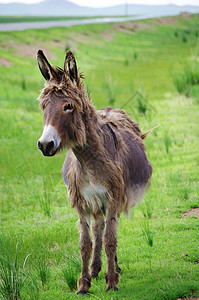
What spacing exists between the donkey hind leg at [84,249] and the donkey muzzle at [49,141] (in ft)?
3.24

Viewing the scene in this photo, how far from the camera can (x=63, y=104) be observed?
365 centimetres

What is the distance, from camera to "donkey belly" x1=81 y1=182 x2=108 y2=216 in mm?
4038

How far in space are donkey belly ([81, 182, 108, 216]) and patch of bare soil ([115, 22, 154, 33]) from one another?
84.1 feet

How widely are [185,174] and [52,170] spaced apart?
2.67 meters

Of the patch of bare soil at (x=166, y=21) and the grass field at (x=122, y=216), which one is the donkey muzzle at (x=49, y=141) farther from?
the patch of bare soil at (x=166, y=21)

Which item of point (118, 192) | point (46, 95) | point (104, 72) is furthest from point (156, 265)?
point (104, 72)

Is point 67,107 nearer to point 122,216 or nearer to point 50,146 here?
point 50,146

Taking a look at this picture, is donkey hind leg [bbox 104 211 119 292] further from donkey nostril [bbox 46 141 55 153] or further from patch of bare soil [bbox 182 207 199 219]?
patch of bare soil [bbox 182 207 199 219]

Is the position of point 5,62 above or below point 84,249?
above

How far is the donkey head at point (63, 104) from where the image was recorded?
3.57m

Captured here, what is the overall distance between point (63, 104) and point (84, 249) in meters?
1.47

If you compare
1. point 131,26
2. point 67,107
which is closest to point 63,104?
point 67,107

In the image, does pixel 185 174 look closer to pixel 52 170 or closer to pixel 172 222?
pixel 172 222

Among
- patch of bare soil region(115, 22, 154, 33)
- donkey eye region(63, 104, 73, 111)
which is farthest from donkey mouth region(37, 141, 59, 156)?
patch of bare soil region(115, 22, 154, 33)
